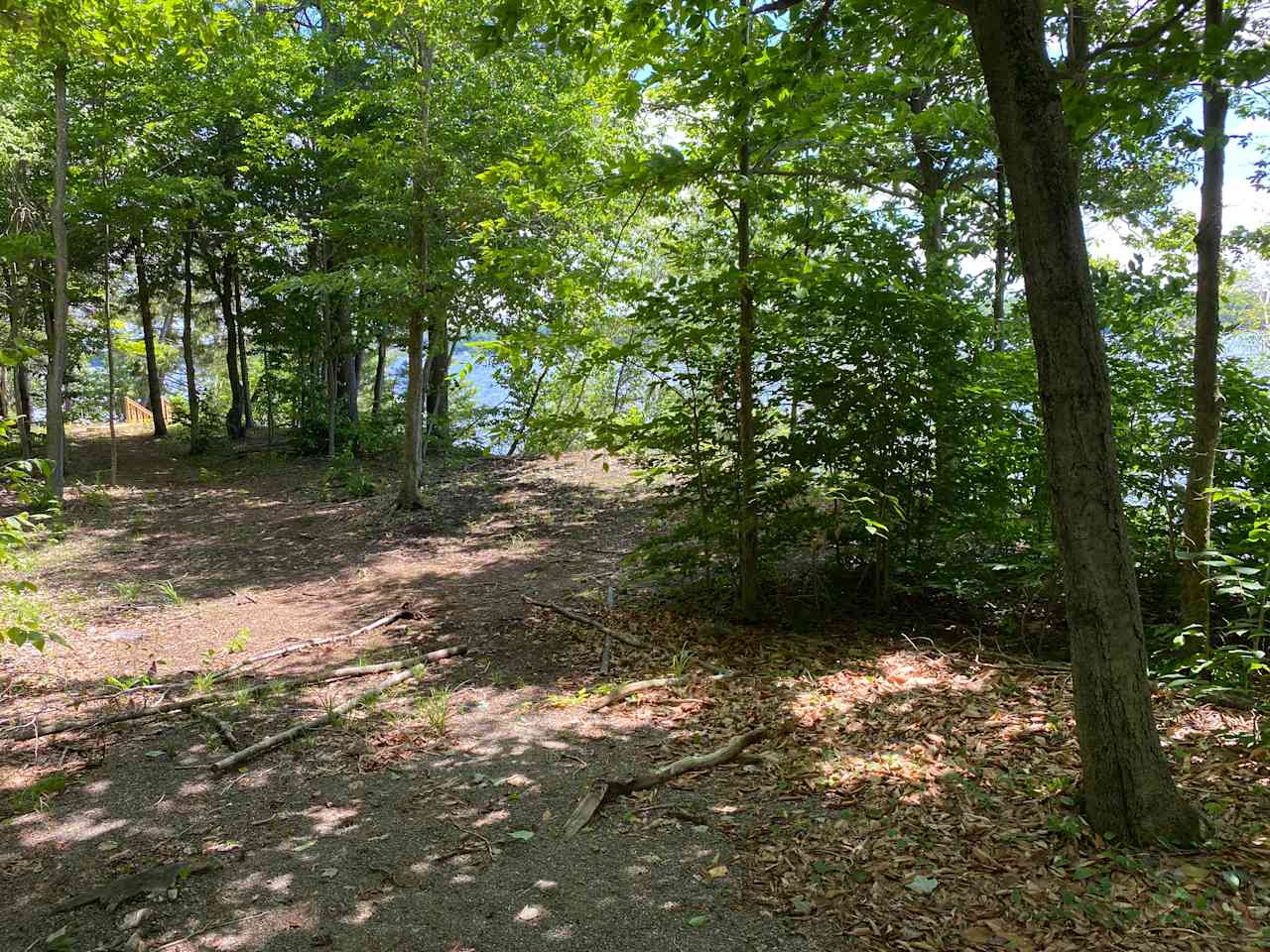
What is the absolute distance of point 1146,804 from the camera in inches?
114

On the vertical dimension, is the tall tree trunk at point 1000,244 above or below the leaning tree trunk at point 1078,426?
above

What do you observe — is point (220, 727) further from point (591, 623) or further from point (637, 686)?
point (591, 623)

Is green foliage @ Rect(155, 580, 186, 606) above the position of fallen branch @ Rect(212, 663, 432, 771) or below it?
above

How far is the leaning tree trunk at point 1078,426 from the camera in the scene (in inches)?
109

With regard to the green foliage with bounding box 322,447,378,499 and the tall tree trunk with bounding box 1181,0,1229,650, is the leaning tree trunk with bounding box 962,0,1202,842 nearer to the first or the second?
the tall tree trunk with bounding box 1181,0,1229,650

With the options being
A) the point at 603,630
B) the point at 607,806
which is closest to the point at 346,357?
the point at 603,630

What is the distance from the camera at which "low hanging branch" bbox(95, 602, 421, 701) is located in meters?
5.60

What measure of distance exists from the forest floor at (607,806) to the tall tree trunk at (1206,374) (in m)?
0.81

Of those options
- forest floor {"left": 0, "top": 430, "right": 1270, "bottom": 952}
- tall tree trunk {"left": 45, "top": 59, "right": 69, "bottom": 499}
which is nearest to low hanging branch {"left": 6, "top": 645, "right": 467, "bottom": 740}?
forest floor {"left": 0, "top": 430, "right": 1270, "bottom": 952}

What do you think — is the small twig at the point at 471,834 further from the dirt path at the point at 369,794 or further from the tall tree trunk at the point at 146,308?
the tall tree trunk at the point at 146,308

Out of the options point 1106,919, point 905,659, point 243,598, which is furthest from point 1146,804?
point 243,598

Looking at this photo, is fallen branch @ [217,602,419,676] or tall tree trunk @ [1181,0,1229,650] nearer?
tall tree trunk @ [1181,0,1229,650]

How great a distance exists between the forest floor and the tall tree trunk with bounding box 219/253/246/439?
45.5ft

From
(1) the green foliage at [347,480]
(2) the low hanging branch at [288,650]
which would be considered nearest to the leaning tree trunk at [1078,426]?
(2) the low hanging branch at [288,650]
